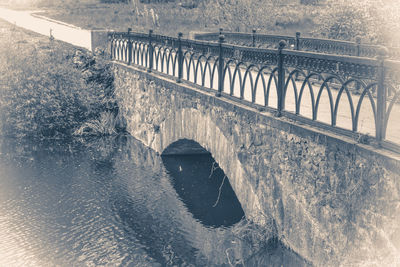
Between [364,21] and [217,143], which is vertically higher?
[364,21]

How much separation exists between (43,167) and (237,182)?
634 centimetres

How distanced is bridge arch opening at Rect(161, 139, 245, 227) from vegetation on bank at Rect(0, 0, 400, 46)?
705cm

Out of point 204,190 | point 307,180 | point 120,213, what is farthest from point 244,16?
point 307,180

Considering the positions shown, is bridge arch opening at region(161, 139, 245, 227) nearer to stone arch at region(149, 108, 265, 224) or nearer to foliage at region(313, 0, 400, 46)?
stone arch at region(149, 108, 265, 224)

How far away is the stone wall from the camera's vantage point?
6336mm

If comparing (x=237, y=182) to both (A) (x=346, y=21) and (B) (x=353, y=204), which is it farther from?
(A) (x=346, y=21)

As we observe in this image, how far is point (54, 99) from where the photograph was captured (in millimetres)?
17266

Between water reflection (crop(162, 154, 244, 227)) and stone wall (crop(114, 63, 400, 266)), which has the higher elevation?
stone wall (crop(114, 63, 400, 266))

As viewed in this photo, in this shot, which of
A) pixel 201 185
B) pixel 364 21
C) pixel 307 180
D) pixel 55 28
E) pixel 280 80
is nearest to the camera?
pixel 307 180

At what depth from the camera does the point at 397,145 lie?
246 inches

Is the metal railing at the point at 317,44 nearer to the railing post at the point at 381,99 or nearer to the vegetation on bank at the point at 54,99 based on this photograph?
the railing post at the point at 381,99

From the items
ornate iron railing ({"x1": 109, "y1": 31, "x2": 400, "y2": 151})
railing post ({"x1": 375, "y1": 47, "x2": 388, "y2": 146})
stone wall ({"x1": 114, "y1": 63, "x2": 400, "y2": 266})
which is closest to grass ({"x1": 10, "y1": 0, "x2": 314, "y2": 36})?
ornate iron railing ({"x1": 109, "y1": 31, "x2": 400, "y2": 151})

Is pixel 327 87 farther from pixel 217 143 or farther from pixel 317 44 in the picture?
pixel 317 44

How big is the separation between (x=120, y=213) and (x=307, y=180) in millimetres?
4704
